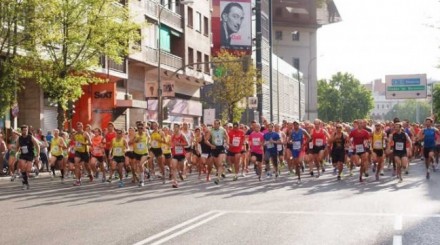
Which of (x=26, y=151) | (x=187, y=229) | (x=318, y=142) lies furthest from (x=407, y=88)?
(x=187, y=229)

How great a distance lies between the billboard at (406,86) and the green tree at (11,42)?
41523 mm

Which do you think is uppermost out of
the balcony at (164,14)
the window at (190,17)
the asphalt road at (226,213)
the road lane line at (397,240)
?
the window at (190,17)

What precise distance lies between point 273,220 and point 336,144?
10.0 m

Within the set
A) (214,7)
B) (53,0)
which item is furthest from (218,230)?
(214,7)

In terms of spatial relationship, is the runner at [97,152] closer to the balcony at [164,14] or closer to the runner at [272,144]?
the runner at [272,144]

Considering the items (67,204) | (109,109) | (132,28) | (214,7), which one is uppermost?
(214,7)

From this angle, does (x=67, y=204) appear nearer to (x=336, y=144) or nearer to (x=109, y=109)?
(x=336, y=144)

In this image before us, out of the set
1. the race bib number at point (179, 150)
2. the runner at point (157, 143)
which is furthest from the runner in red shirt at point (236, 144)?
the runner at point (157, 143)

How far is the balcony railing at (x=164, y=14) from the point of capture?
41450 mm

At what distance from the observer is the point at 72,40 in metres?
26.9

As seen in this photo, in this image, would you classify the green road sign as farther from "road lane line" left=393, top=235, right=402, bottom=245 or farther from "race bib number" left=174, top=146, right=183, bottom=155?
"road lane line" left=393, top=235, right=402, bottom=245

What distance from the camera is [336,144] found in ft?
69.4

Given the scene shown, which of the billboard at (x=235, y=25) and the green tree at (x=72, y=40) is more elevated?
the billboard at (x=235, y=25)

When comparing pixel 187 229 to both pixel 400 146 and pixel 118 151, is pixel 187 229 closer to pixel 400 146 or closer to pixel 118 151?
pixel 118 151
